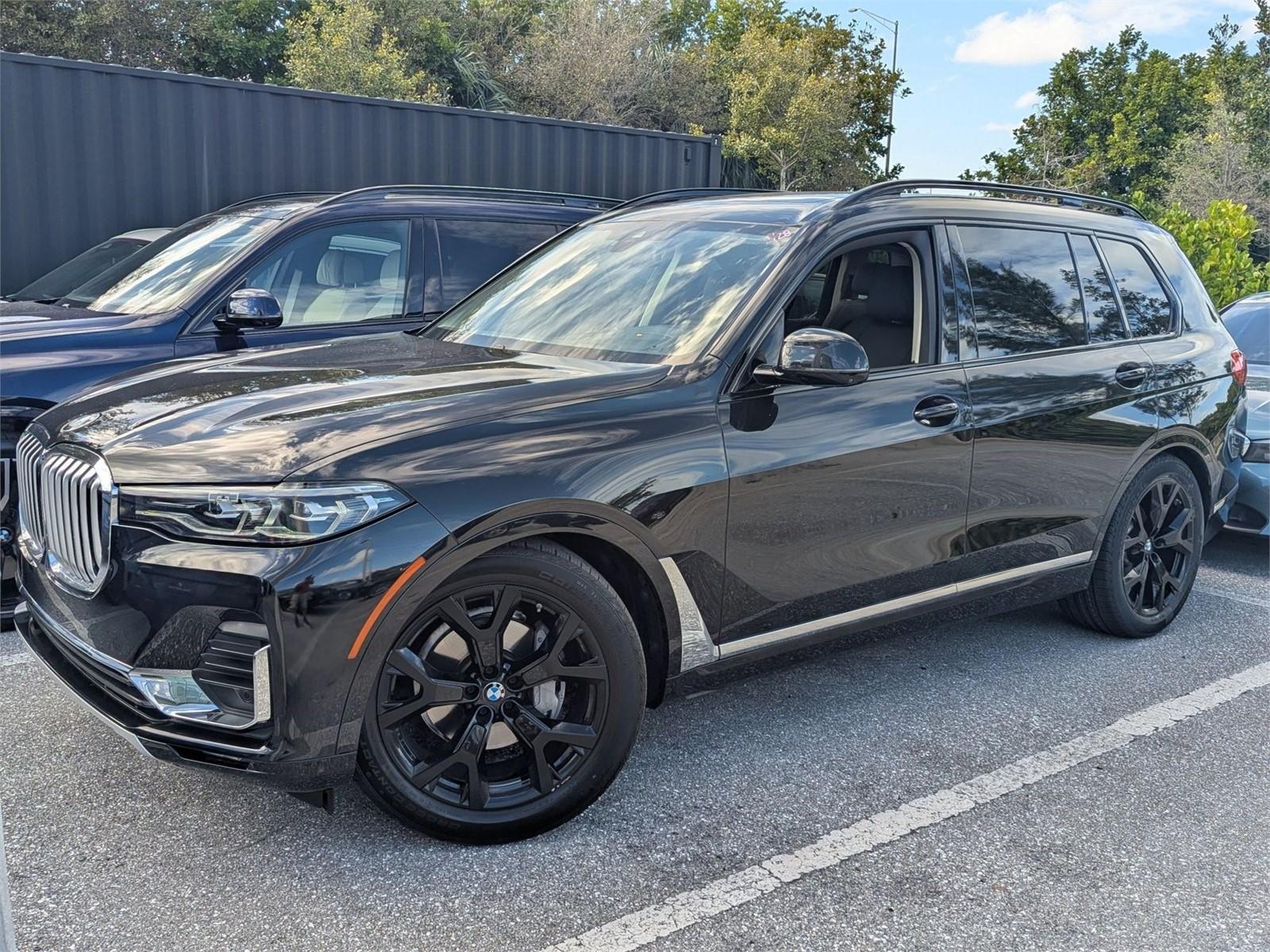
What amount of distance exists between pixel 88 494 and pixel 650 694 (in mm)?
1595

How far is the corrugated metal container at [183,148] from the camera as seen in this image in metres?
8.88

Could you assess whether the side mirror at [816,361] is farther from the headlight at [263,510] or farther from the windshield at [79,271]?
the windshield at [79,271]

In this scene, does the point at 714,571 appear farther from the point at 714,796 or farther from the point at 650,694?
the point at 714,796

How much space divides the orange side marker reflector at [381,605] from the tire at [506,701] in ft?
0.40

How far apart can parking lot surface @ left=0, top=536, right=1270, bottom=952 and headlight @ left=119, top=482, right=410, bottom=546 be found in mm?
885

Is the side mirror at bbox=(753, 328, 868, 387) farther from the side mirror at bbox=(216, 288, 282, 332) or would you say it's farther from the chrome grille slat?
the side mirror at bbox=(216, 288, 282, 332)

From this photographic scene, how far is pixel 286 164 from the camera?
10.1 metres

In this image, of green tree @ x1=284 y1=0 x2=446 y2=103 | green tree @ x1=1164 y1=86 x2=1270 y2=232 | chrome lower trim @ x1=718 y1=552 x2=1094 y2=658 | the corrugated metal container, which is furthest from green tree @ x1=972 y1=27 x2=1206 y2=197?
chrome lower trim @ x1=718 y1=552 x2=1094 y2=658

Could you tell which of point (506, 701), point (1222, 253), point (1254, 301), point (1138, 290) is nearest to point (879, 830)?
point (506, 701)

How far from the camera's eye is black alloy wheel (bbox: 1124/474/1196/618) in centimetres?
479

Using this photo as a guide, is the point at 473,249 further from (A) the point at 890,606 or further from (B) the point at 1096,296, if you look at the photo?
(A) the point at 890,606

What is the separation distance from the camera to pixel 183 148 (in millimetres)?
9586

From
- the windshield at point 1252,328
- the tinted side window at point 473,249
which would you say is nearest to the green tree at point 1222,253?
the windshield at point 1252,328

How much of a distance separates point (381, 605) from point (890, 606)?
6.07 ft
